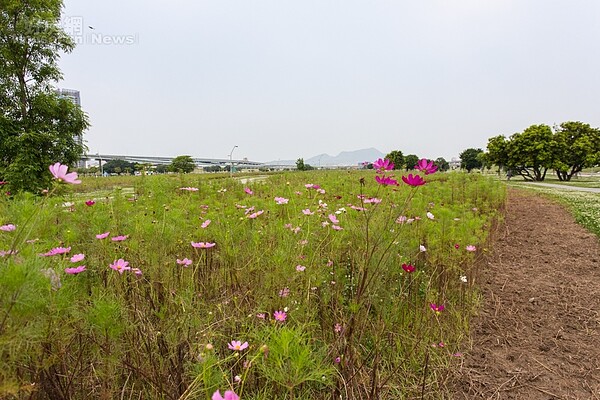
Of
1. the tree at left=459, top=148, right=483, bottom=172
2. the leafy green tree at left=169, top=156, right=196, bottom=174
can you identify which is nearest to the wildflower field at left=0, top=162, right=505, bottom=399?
the leafy green tree at left=169, top=156, right=196, bottom=174

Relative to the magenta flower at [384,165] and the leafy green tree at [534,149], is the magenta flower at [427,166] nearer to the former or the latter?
the magenta flower at [384,165]

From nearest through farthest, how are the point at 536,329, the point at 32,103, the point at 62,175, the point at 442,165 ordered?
the point at 62,175, the point at 536,329, the point at 32,103, the point at 442,165

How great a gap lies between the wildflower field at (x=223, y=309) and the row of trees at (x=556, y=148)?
26.6 meters

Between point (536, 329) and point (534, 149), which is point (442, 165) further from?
point (536, 329)

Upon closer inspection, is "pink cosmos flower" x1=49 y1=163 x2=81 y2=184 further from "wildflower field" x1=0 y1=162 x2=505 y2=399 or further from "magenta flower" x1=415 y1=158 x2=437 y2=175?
"magenta flower" x1=415 y1=158 x2=437 y2=175

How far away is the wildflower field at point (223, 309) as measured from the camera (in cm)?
89

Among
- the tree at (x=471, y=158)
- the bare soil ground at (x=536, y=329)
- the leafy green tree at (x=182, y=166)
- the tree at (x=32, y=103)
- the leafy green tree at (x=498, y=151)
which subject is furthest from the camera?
the tree at (x=471, y=158)

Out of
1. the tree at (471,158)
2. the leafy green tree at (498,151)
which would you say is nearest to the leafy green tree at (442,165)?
the leafy green tree at (498,151)

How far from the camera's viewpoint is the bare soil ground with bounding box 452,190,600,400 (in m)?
1.56

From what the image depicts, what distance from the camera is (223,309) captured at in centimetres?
140

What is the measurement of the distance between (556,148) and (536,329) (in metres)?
27.4

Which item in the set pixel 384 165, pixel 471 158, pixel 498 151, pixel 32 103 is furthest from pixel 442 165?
pixel 384 165

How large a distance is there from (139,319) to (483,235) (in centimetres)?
307

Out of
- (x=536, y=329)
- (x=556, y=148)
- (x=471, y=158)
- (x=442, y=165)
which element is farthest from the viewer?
(x=471, y=158)
